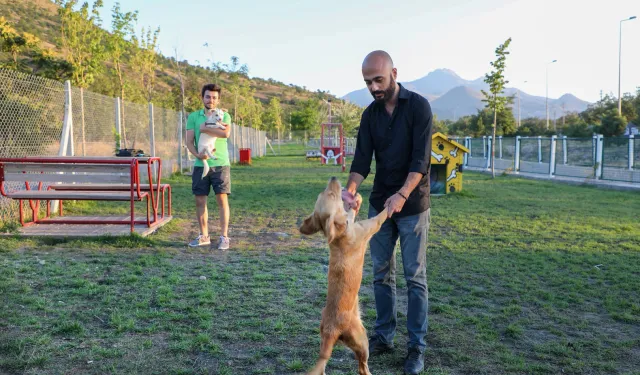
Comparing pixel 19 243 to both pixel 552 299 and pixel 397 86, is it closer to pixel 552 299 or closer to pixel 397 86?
pixel 397 86

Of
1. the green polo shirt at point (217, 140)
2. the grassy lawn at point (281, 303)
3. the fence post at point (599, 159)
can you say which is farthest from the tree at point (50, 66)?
the fence post at point (599, 159)

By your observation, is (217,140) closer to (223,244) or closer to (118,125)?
(223,244)

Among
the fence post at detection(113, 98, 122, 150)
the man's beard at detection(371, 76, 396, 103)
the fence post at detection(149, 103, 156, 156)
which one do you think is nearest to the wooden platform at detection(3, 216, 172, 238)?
the fence post at detection(113, 98, 122, 150)

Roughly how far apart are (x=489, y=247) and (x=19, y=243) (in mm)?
7077

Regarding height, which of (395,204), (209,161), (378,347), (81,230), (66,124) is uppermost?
(66,124)

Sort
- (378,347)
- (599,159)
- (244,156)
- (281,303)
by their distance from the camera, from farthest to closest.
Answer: (244,156)
(599,159)
(281,303)
(378,347)

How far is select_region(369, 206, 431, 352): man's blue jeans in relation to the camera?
11.6ft

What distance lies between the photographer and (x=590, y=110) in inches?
1811

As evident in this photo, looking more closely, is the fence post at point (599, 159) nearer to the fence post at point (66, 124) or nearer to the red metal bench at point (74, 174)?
the red metal bench at point (74, 174)

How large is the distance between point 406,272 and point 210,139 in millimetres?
4136

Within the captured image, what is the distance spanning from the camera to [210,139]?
6789mm

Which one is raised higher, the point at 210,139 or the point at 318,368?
the point at 210,139

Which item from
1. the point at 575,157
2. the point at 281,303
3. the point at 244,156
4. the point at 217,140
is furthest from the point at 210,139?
the point at 244,156

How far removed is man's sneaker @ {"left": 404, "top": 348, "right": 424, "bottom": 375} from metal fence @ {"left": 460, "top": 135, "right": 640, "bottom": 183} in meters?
16.7
